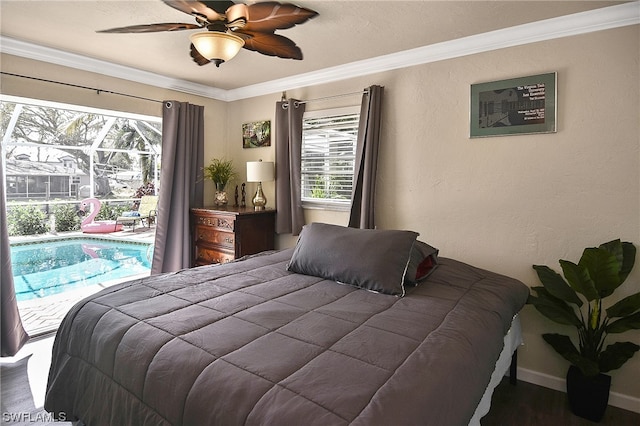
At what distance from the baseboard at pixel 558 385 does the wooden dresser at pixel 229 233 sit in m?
2.58

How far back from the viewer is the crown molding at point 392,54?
89.5 inches

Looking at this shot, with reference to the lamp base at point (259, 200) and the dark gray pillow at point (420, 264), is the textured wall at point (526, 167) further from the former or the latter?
the lamp base at point (259, 200)

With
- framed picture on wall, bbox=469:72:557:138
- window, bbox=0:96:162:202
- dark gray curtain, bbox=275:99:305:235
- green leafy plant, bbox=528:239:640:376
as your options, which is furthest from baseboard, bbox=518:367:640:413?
window, bbox=0:96:162:202

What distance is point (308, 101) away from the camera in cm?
368

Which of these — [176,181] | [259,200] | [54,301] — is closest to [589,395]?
[259,200]

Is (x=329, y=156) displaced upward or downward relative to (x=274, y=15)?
downward

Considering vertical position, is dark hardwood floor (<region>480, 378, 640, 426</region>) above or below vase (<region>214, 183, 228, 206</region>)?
Answer: below

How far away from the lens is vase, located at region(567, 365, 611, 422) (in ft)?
7.02

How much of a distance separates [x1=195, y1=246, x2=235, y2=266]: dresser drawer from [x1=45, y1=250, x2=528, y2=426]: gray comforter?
1.50 meters

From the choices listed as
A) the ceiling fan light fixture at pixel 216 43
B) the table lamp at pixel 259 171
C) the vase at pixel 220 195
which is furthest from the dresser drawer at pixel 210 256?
the ceiling fan light fixture at pixel 216 43

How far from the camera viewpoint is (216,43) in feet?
6.34

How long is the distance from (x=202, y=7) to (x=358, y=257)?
5.28ft

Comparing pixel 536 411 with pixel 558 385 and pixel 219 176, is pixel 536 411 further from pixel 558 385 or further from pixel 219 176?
pixel 219 176

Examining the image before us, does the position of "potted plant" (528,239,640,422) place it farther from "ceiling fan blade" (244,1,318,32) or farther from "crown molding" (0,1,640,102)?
"ceiling fan blade" (244,1,318,32)
